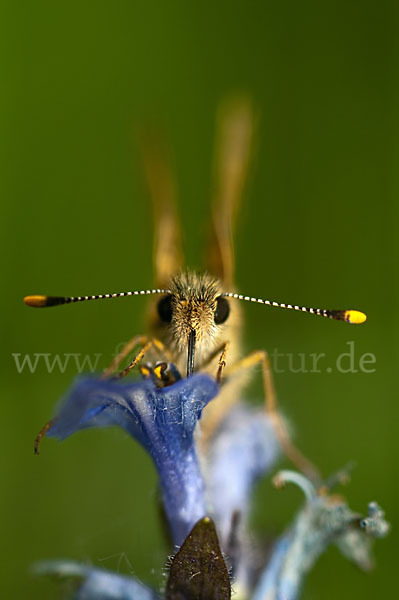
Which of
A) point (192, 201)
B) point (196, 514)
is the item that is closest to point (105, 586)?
point (196, 514)

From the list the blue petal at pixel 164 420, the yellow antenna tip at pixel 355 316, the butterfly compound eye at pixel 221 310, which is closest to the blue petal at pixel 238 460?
the blue petal at pixel 164 420

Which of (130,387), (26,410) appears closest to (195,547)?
(130,387)

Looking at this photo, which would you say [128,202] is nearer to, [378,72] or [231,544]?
[378,72]

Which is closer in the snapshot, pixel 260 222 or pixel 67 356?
pixel 67 356

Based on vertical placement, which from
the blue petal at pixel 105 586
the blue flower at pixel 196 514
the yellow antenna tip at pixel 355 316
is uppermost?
the yellow antenna tip at pixel 355 316

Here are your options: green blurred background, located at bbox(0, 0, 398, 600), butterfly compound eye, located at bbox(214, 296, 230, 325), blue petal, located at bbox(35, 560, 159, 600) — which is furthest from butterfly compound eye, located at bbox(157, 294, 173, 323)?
green blurred background, located at bbox(0, 0, 398, 600)

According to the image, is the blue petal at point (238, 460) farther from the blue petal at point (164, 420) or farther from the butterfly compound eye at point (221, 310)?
the butterfly compound eye at point (221, 310)
